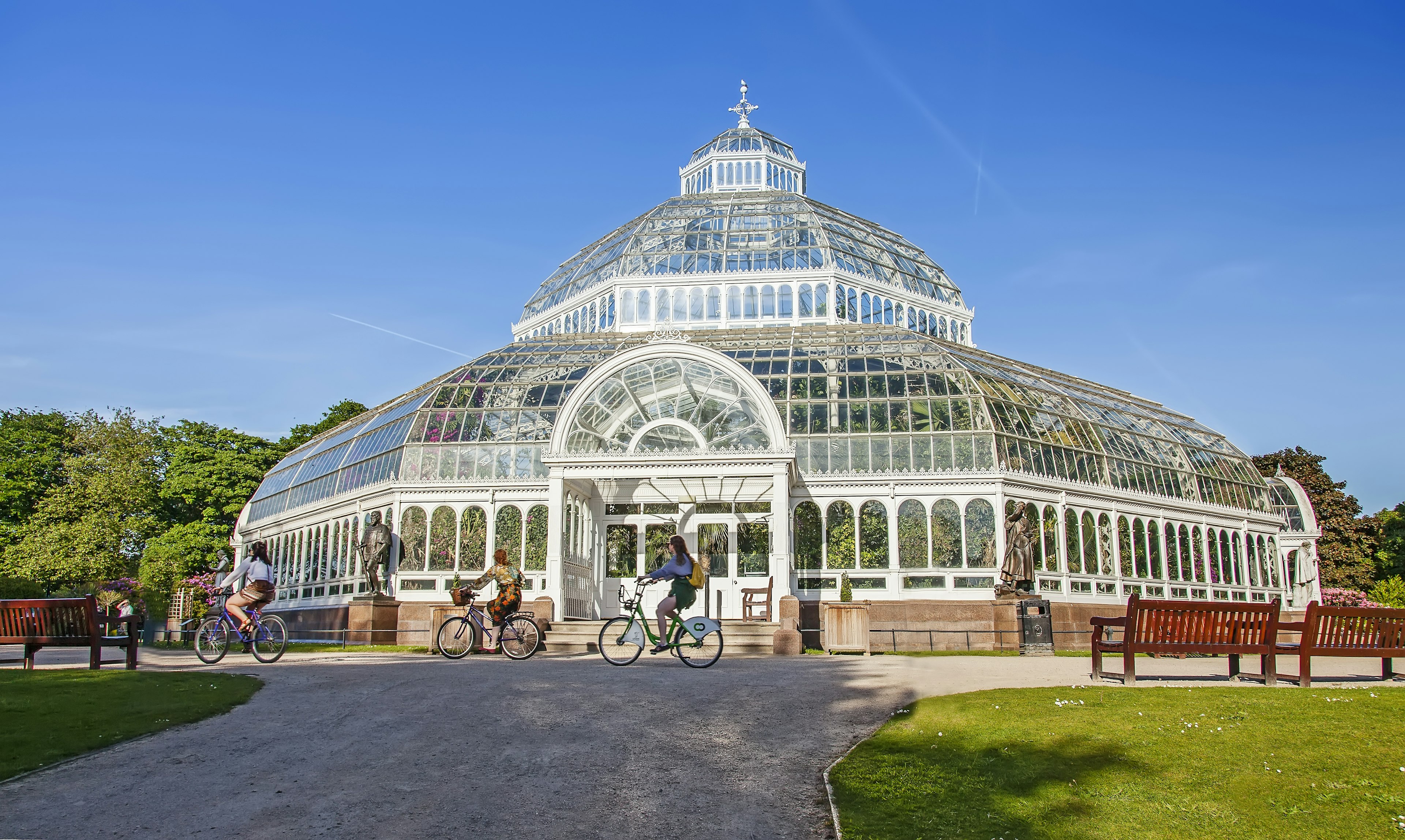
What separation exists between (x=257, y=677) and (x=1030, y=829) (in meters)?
11.2

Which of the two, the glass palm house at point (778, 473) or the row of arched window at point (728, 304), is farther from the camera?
the row of arched window at point (728, 304)

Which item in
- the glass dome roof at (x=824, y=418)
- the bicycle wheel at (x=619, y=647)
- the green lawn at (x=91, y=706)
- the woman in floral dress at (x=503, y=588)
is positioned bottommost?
the green lawn at (x=91, y=706)

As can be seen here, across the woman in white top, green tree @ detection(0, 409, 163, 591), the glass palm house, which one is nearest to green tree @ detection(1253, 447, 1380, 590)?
the glass palm house

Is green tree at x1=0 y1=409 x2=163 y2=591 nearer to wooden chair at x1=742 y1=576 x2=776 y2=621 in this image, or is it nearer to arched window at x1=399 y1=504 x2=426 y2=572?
arched window at x1=399 y1=504 x2=426 y2=572

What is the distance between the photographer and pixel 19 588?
143ft

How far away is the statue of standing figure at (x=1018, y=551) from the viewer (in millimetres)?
23031

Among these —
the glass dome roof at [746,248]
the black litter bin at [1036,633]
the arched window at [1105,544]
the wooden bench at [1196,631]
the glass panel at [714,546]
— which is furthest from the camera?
the glass dome roof at [746,248]

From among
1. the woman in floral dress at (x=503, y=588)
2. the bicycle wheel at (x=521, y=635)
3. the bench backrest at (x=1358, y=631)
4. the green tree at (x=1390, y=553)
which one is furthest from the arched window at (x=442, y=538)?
the green tree at (x=1390, y=553)

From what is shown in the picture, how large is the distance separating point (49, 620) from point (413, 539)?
13.4 metres

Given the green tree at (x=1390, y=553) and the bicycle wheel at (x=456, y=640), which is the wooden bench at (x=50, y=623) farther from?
the green tree at (x=1390, y=553)

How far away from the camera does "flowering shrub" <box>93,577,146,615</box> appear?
34531mm

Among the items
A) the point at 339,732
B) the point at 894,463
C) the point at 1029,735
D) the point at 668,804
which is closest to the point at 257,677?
the point at 339,732

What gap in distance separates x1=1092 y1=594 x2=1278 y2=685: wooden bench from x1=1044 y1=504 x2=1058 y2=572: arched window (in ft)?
43.9

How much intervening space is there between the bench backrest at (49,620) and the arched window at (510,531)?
516 inches
